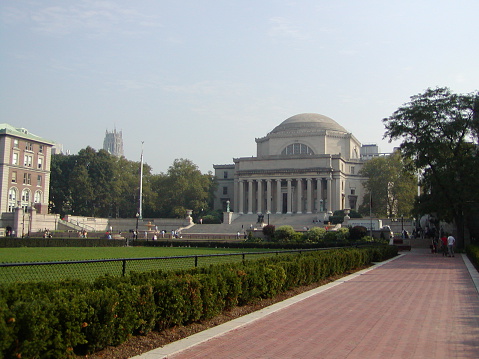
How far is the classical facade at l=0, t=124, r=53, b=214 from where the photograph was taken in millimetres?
77438

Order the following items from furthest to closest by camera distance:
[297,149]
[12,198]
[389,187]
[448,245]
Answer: [297,149], [389,187], [12,198], [448,245]

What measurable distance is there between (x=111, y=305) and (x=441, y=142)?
39.1 metres

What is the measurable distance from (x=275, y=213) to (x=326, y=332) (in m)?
84.2

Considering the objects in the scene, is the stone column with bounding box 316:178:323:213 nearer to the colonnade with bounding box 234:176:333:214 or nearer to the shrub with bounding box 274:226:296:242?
the colonnade with bounding box 234:176:333:214

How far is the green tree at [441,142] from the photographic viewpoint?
40062mm

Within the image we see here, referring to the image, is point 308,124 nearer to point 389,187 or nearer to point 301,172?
point 301,172

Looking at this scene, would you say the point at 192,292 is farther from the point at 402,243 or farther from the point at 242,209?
the point at 242,209

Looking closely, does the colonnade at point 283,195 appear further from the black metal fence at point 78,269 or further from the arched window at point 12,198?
the black metal fence at point 78,269

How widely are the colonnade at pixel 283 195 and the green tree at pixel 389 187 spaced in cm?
1129

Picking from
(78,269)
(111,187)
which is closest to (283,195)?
(111,187)

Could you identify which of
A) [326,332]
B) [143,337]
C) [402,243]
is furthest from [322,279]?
[402,243]

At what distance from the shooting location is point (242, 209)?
98125mm

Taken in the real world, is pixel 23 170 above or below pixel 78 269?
above

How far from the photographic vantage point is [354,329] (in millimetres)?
10297
